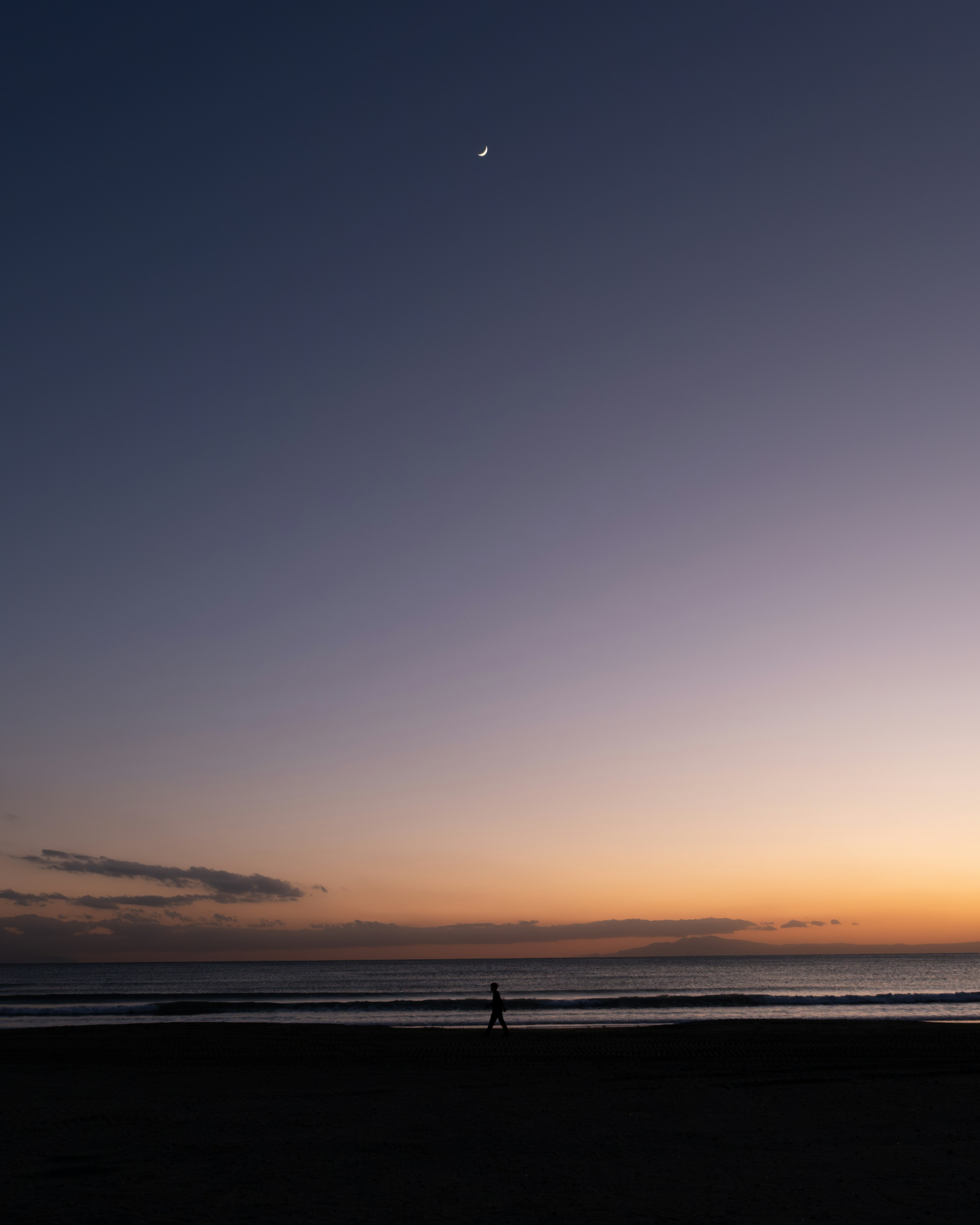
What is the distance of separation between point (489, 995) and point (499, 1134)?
2010 inches

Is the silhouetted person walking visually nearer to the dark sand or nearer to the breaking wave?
the dark sand

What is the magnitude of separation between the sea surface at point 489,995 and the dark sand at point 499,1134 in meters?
13.7

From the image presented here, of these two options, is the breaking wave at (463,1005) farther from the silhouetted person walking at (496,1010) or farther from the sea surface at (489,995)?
the silhouetted person walking at (496,1010)

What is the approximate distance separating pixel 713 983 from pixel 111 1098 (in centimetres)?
7593

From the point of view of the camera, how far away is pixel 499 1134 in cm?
1262

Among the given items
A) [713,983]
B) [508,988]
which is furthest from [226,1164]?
[713,983]

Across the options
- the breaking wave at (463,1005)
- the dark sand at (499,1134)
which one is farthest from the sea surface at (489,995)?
the dark sand at (499,1134)

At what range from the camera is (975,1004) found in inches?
1849

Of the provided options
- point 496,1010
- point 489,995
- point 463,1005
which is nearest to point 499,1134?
point 496,1010

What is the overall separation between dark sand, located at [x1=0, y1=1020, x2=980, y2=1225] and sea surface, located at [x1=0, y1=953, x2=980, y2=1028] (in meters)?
13.7

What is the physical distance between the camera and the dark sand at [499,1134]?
353 inches

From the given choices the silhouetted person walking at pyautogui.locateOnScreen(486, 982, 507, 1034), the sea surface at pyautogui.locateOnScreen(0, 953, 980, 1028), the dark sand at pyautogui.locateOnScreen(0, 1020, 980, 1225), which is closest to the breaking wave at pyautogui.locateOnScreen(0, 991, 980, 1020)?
the sea surface at pyautogui.locateOnScreen(0, 953, 980, 1028)

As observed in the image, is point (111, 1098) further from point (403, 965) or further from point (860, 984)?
point (403, 965)

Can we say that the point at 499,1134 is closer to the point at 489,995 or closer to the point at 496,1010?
the point at 496,1010
